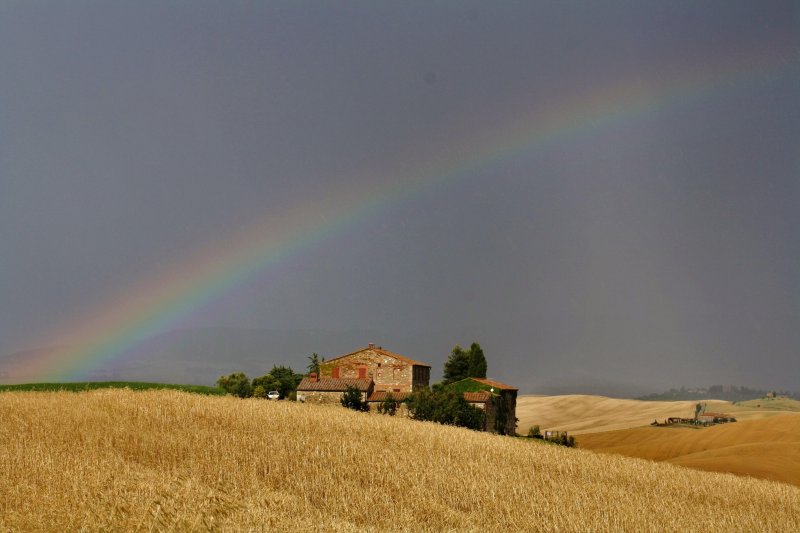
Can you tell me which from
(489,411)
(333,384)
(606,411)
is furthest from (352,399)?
(606,411)

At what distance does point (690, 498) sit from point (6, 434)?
2347 centimetres

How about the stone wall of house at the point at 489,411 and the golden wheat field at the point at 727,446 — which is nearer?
the golden wheat field at the point at 727,446

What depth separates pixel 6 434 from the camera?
24.3 meters

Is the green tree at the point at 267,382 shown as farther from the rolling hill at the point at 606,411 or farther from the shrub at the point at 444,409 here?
the rolling hill at the point at 606,411

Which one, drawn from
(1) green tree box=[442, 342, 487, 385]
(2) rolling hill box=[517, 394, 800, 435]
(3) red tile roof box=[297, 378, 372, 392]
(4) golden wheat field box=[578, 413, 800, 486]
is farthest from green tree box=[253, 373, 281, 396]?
(2) rolling hill box=[517, 394, 800, 435]

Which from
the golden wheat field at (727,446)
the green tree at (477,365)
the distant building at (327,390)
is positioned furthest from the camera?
the green tree at (477,365)

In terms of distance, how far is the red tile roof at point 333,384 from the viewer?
6700 centimetres

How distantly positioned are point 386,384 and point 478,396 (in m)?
9.90

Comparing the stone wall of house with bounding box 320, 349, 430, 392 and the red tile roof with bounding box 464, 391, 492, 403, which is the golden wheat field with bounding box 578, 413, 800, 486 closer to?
the red tile roof with bounding box 464, 391, 492, 403

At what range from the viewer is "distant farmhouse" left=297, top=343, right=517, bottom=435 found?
66938 mm

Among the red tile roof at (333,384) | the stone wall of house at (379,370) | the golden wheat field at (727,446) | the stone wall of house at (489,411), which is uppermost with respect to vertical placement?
the stone wall of house at (379,370)

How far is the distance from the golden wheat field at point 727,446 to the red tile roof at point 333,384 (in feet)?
78.3

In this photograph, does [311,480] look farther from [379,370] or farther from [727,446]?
[379,370]

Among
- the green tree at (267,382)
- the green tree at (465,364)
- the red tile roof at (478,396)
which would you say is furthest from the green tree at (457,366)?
the green tree at (267,382)
